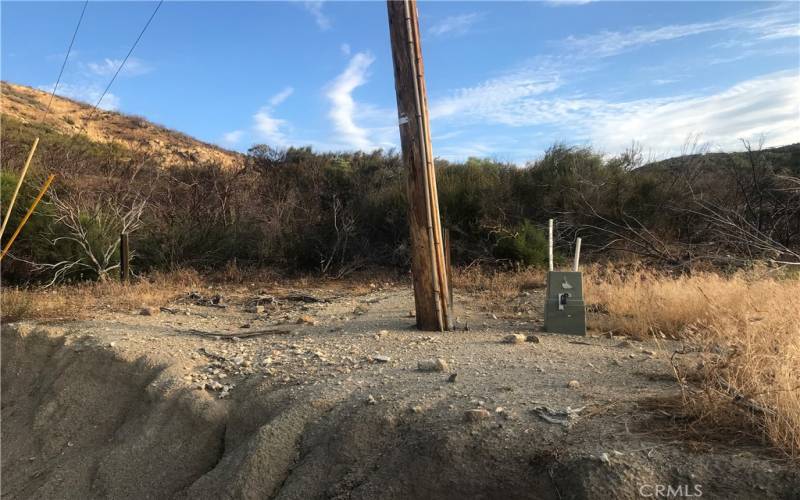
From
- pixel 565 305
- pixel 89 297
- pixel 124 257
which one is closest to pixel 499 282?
pixel 565 305

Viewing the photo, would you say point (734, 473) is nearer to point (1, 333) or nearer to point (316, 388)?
point (316, 388)

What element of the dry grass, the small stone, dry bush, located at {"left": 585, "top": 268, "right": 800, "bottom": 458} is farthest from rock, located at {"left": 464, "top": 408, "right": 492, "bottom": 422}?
the dry grass

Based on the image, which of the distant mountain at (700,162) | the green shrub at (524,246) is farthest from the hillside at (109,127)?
the distant mountain at (700,162)

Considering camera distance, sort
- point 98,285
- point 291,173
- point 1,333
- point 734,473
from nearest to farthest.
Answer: point 734,473 → point 1,333 → point 98,285 → point 291,173

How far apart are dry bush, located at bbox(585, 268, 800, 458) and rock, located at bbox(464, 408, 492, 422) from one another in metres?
1.12

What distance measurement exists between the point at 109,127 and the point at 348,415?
123ft

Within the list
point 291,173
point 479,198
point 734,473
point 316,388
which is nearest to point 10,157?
point 291,173

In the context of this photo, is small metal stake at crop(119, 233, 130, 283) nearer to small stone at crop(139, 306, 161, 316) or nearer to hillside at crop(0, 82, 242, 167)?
small stone at crop(139, 306, 161, 316)

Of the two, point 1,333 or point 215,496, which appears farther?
point 1,333

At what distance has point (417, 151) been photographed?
5926 mm

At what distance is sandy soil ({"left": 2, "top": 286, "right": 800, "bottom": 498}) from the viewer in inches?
102

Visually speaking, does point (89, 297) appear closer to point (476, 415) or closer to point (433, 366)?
point (433, 366)

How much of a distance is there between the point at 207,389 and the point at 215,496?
1.41m

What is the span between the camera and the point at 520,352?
5.05 meters
